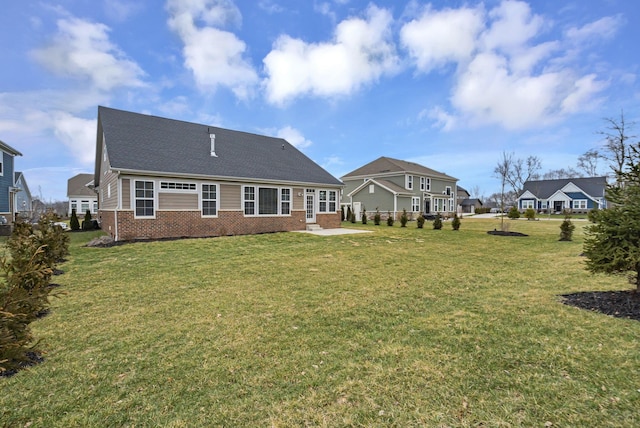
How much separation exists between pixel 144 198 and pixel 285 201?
24.3 feet

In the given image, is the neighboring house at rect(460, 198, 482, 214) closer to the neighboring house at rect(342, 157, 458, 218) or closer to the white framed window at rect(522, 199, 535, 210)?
the white framed window at rect(522, 199, 535, 210)

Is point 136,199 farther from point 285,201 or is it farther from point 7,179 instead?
point 7,179

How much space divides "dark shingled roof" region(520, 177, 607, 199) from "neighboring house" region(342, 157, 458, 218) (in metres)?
24.5

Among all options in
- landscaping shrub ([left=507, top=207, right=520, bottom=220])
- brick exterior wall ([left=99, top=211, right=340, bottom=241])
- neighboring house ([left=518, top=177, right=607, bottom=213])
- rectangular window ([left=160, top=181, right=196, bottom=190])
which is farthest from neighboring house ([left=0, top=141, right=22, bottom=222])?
neighboring house ([left=518, top=177, right=607, bottom=213])

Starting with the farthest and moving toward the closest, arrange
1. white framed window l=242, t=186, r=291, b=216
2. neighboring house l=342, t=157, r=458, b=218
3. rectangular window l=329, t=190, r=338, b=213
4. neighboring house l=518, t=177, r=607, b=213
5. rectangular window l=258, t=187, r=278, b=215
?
1. neighboring house l=518, t=177, r=607, b=213
2. neighboring house l=342, t=157, r=458, b=218
3. rectangular window l=329, t=190, r=338, b=213
4. rectangular window l=258, t=187, r=278, b=215
5. white framed window l=242, t=186, r=291, b=216

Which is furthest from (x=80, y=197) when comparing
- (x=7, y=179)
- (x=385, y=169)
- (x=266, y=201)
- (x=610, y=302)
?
(x=610, y=302)

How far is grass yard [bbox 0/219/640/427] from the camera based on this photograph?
8.22 feet

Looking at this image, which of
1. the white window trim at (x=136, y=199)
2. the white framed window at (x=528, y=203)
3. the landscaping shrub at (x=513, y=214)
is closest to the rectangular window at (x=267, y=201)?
the white window trim at (x=136, y=199)

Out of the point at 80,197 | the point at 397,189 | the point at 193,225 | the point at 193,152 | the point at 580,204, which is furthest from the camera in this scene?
the point at 580,204

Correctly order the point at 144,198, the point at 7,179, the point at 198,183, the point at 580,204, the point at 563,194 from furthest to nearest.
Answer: the point at 563,194 < the point at 580,204 < the point at 7,179 < the point at 198,183 < the point at 144,198

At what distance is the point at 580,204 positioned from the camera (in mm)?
50656

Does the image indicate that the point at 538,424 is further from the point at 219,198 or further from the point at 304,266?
the point at 219,198

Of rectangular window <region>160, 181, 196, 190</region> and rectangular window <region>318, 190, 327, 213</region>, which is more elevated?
rectangular window <region>160, 181, 196, 190</region>

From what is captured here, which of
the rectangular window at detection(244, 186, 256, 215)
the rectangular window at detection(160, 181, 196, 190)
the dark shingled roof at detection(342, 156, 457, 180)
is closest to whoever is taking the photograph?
the rectangular window at detection(160, 181, 196, 190)
